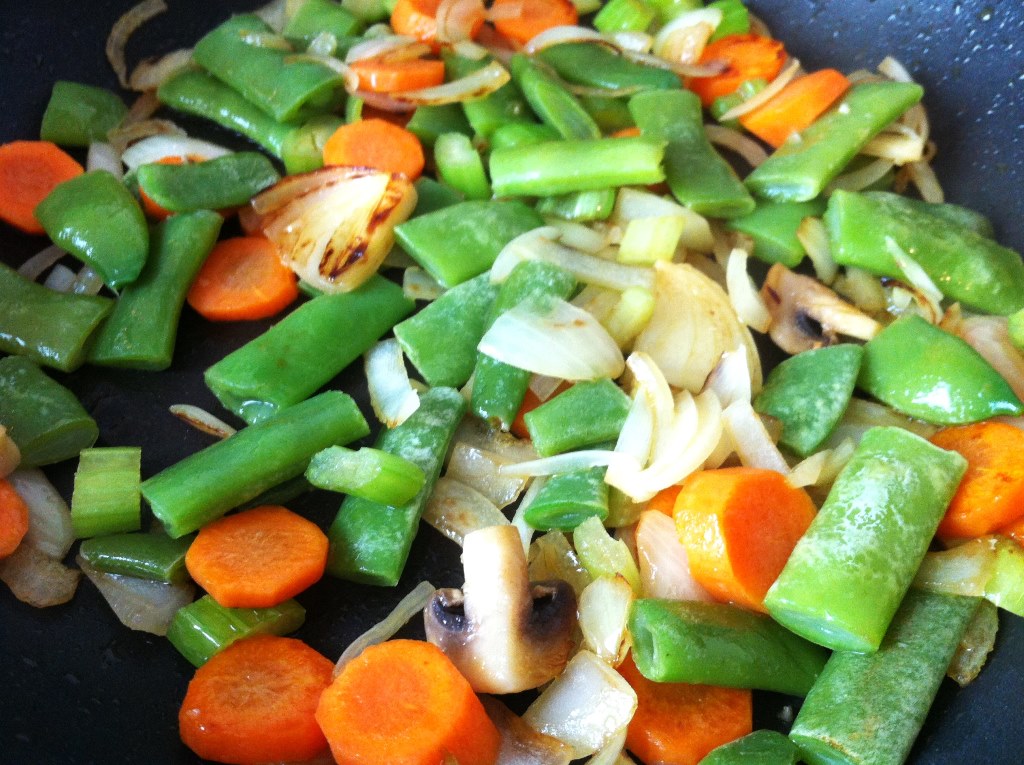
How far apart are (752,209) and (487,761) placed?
6.63 ft

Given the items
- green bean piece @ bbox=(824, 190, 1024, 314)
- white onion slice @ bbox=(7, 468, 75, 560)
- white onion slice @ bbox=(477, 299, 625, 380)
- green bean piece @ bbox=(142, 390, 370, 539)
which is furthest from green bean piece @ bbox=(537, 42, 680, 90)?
white onion slice @ bbox=(7, 468, 75, 560)

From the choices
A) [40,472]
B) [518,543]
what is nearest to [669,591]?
[518,543]

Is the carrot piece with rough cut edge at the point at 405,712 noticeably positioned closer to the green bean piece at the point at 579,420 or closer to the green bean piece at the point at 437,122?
the green bean piece at the point at 579,420

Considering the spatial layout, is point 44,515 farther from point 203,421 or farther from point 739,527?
point 739,527

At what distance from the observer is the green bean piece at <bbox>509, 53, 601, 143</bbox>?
334 centimetres

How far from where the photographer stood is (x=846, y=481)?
234 centimetres

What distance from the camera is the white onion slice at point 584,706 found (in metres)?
2.16

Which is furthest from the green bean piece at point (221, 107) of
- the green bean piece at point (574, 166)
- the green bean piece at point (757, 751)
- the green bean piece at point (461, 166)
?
the green bean piece at point (757, 751)

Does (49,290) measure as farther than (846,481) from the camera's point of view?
Yes

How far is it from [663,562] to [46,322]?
2005 millimetres

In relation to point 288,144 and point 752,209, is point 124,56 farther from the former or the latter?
point 752,209

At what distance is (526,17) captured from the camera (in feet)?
12.3

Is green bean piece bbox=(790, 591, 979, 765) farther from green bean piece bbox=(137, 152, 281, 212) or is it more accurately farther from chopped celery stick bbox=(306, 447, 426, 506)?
green bean piece bbox=(137, 152, 281, 212)

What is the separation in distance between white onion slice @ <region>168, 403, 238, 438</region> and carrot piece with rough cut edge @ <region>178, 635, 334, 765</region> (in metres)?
0.71
